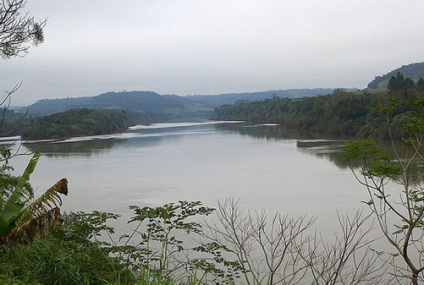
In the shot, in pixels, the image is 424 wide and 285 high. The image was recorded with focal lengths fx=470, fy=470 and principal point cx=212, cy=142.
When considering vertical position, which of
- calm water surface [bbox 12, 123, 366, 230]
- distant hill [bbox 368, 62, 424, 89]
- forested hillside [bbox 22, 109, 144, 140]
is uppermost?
distant hill [bbox 368, 62, 424, 89]

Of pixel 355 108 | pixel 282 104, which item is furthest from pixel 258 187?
pixel 282 104

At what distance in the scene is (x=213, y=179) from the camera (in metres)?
15.4

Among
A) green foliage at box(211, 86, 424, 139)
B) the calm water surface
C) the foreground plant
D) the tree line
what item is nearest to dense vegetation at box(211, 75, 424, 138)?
green foliage at box(211, 86, 424, 139)

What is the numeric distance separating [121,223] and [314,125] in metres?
30.3

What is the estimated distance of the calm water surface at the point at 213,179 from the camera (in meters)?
11.3

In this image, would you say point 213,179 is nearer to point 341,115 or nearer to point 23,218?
point 23,218

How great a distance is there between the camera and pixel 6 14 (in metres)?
4.29

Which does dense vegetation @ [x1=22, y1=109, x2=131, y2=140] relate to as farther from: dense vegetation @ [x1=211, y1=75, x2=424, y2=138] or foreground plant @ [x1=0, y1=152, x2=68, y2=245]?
foreground plant @ [x1=0, y1=152, x2=68, y2=245]

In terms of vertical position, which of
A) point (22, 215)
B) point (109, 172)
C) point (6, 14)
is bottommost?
point (109, 172)

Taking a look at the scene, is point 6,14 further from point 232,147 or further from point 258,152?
point 232,147

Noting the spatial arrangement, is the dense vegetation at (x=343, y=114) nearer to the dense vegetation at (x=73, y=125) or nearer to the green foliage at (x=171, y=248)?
the green foliage at (x=171, y=248)

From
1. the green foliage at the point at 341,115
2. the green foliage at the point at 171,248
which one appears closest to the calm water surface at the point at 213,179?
the green foliage at the point at 341,115

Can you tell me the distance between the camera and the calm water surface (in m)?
11.3

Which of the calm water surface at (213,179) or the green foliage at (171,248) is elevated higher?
the green foliage at (171,248)
